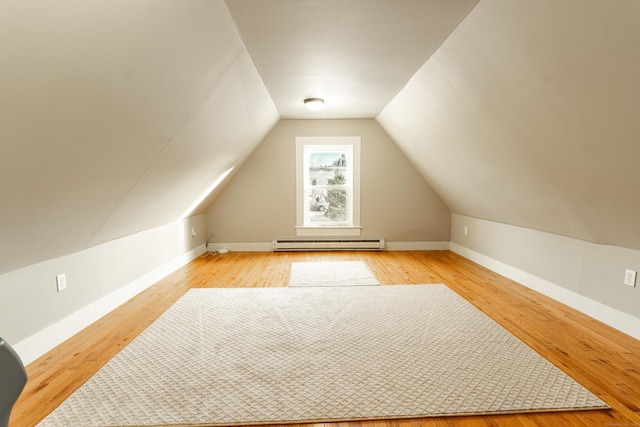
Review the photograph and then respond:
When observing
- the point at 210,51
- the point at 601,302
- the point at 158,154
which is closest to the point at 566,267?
the point at 601,302

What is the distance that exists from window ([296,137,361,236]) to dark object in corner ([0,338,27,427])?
185 inches

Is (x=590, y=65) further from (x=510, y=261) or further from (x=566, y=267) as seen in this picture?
(x=510, y=261)

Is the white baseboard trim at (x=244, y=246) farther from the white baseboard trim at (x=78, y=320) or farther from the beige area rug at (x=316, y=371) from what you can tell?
the beige area rug at (x=316, y=371)

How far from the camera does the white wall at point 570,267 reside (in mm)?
2451

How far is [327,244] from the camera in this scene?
5.32 meters

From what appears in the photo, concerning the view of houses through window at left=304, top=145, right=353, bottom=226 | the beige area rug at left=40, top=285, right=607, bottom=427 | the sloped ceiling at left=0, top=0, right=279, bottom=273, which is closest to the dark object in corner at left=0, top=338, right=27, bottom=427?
the sloped ceiling at left=0, top=0, right=279, bottom=273

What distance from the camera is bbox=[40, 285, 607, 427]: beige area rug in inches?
63.1

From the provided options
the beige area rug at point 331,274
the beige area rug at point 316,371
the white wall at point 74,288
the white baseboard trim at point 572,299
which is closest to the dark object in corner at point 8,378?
the beige area rug at point 316,371

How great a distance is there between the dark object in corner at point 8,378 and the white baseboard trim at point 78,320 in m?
1.86

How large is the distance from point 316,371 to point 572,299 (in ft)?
8.08

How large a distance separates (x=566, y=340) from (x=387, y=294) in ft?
4.70

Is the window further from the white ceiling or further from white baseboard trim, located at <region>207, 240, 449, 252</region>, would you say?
the white ceiling

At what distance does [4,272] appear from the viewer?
6.34 ft

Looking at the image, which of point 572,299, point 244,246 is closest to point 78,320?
point 244,246
